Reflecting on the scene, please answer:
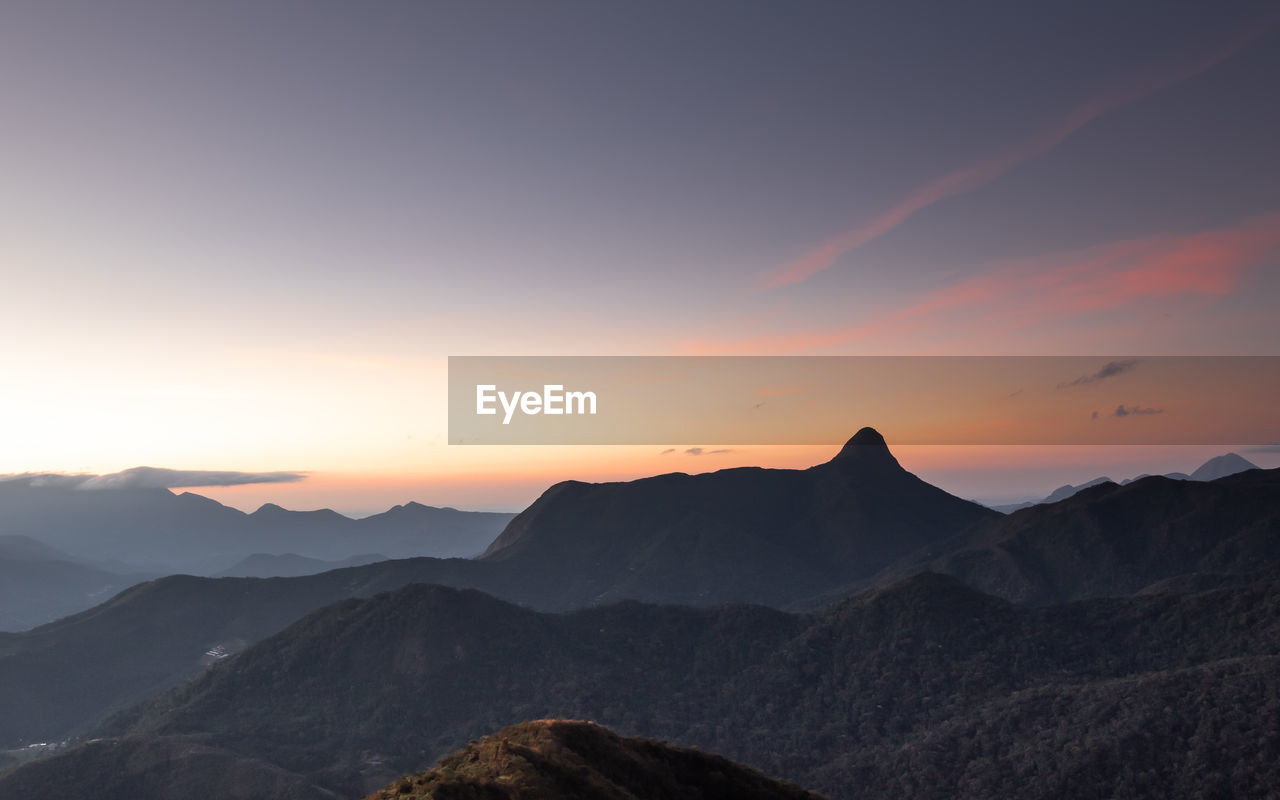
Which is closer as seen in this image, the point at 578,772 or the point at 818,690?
the point at 578,772

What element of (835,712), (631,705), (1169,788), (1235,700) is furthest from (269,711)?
(1235,700)

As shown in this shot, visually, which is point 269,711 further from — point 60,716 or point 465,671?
point 60,716

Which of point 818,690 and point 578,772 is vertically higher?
point 578,772

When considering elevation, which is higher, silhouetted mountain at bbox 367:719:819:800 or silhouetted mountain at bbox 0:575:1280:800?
silhouetted mountain at bbox 367:719:819:800

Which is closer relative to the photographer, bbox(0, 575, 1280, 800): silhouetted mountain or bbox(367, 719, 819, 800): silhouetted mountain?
bbox(367, 719, 819, 800): silhouetted mountain
